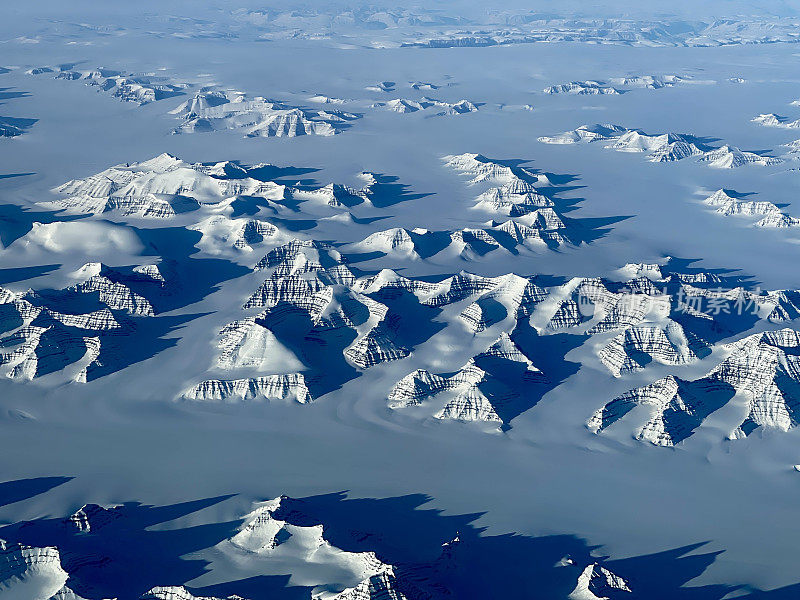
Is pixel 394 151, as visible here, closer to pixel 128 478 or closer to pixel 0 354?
pixel 0 354

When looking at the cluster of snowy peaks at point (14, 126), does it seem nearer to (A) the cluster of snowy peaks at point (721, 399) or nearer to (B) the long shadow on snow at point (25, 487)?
(B) the long shadow on snow at point (25, 487)

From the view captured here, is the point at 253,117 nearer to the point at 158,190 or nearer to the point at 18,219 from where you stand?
the point at 158,190

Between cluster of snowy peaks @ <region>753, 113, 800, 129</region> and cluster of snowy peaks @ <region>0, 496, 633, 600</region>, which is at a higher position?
cluster of snowy peaks @ <region>0, 496, 633, 600</region>

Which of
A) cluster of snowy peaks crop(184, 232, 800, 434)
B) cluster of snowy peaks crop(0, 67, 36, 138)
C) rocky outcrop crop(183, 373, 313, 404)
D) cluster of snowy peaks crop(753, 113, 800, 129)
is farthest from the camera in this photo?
cluster of snowy peaks crop(753, 113, 800, 129)

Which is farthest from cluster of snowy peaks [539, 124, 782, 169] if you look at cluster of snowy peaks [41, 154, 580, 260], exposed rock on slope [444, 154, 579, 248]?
cluster of snowy peaks [41, 154, 580, 260]

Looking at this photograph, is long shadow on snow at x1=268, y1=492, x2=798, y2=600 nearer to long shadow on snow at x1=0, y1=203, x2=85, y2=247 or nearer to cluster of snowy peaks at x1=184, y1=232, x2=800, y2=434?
cluster of snowy peaks at x1=184, y1=232, x2=800, y2=434

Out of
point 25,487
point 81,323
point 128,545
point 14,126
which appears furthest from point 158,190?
point 14,126
